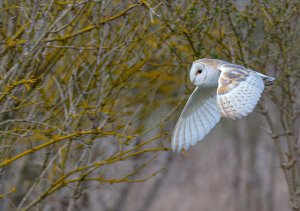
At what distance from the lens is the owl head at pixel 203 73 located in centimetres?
443

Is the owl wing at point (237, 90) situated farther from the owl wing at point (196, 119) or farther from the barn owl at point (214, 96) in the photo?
the owl wing at point (196, 119)

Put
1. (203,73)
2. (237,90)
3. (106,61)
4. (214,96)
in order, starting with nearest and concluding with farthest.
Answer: (237,90)
(203,73)
(106,61)
(214,96)

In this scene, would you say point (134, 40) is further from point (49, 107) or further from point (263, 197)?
point (263, 197)

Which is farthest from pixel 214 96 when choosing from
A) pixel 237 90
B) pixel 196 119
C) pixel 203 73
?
pixel 237 90

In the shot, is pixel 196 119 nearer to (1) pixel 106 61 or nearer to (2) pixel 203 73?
(2) pixel 203 73

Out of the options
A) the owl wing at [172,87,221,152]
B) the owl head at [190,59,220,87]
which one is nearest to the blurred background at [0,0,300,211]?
the owl wing at [172,87,221,152]

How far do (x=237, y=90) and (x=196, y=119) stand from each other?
2.44ft

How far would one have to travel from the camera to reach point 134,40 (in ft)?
15.5

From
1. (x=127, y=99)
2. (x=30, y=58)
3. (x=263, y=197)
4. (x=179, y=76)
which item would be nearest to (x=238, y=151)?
(x=263, y=197)

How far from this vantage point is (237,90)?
4.28m

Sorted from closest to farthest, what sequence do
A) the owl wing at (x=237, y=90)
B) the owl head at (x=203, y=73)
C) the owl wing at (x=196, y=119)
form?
the owl wing at (x=237, y=90)
the owl head at (x=203, y=73)
the owl wing at (x=196, y=119)

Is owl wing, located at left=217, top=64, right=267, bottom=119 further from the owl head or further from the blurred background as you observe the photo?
the blurred background

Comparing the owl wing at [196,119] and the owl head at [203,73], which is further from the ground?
the owl head at [203,73]

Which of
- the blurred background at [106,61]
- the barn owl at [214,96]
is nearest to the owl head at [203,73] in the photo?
the barn owl at [214,96]
